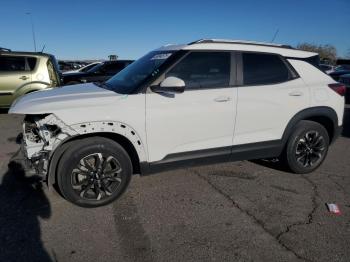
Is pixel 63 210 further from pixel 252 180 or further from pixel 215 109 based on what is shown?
pixel 252 180

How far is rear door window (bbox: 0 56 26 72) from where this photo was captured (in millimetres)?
9273

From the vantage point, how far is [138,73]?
425cm

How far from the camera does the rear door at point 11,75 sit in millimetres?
9016

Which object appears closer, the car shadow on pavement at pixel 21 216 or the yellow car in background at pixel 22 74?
the car shadow on pavement at pixel 21 216

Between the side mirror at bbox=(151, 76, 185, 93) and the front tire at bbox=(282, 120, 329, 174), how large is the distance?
75.5 inches

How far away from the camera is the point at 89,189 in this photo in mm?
3719

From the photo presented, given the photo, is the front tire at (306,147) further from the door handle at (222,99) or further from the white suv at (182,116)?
the door handle at (222,99)

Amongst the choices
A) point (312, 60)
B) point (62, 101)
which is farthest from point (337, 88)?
point (62, 101)

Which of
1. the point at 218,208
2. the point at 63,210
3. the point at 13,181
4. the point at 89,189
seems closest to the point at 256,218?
the point at 218,208

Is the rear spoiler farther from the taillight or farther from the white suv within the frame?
the taillight

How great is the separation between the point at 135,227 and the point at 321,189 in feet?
8.36

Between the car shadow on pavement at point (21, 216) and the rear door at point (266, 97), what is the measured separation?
2479 mm

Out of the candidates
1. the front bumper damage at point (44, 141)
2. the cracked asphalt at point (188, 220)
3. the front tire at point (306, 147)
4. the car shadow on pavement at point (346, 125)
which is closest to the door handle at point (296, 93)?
the front tire at point (306, 147)

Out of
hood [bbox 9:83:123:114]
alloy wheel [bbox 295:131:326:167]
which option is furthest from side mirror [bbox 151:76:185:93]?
alloy wheel [bbox 295:131:326:167]
